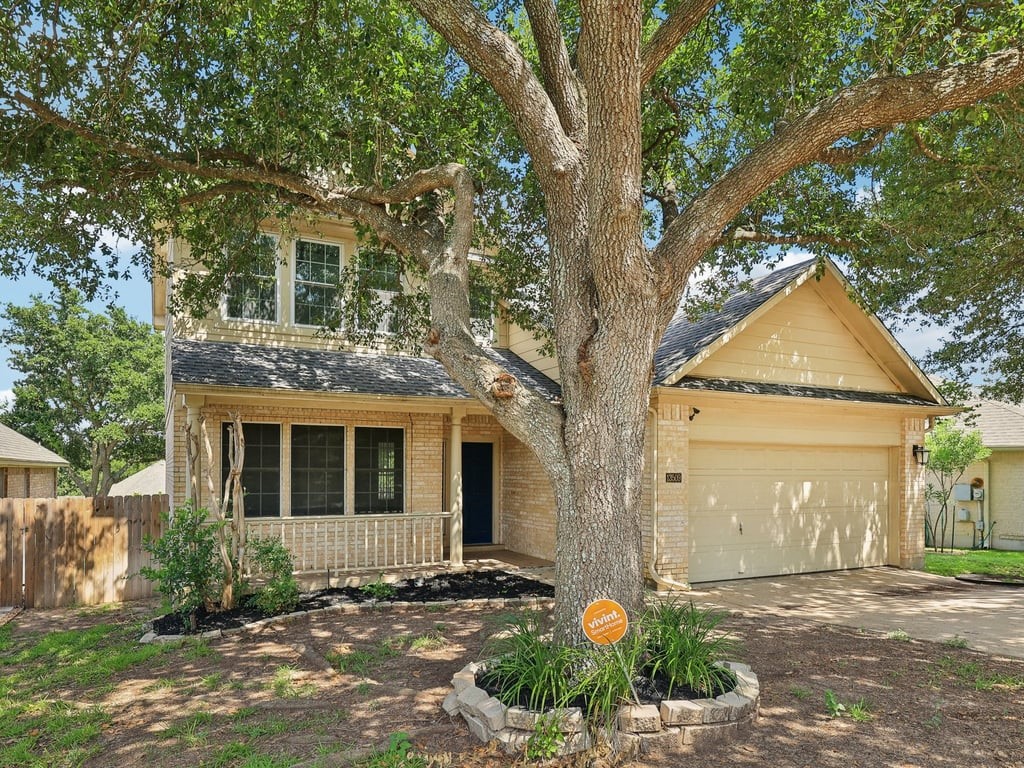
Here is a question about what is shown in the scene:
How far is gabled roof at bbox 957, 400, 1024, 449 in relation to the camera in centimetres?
1686

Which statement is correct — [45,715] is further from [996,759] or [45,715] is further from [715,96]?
[715,96]

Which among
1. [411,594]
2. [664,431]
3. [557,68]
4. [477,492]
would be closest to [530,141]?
[557,68]

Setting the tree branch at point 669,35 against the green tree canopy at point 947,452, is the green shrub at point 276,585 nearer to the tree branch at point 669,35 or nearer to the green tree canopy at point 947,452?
the tree branch at point 669,35

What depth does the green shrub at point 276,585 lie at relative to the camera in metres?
7.60

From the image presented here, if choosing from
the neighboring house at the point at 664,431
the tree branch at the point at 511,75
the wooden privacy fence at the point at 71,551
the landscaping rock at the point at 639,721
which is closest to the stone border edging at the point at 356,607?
the neighboring house at the point at 664,431

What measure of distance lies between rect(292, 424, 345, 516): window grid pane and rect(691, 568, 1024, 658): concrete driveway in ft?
19.8

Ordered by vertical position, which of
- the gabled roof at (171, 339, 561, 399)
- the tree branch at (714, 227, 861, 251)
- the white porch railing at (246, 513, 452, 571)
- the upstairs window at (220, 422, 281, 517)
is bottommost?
the white porch railing at (246, 513, 452, 571)

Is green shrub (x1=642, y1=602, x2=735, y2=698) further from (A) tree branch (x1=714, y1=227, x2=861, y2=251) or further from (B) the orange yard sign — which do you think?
(A) tree branch (x1=714, y1=227, x2=861, y2=251)

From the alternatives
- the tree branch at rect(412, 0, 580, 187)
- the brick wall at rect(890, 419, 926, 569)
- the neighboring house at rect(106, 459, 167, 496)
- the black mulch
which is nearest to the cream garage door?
the brick wall at rect(890, 419, 926, 569)

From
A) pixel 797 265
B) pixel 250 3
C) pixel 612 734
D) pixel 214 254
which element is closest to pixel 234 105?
pixel 250 3

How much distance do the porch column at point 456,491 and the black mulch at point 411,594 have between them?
0.69 m

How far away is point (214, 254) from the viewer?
9.42m

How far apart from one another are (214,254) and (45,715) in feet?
20.7

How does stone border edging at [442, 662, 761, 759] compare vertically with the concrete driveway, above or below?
above
